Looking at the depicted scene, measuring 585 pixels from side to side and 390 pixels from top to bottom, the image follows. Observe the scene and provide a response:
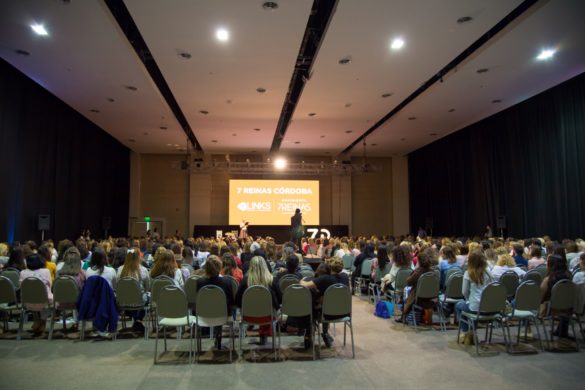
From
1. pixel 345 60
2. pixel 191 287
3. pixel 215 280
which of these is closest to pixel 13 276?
pixel 191 287

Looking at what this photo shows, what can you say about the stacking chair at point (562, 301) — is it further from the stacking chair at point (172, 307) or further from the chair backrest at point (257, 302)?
the stacking chair at point (172, 307)

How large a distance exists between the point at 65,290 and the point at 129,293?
32.0 inches

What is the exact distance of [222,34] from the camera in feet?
26.5

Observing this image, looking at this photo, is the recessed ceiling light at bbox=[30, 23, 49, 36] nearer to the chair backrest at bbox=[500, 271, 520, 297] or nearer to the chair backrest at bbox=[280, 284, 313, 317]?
the chair backrest at bbox=[280, 284, 313, 317]

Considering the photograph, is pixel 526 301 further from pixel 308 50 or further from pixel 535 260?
pixel 308 50

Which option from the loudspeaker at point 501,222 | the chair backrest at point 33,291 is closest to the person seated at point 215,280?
the chair backrest at point 33,291

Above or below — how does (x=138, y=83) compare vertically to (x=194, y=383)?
above

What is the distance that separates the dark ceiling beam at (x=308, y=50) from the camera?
26.1 feet

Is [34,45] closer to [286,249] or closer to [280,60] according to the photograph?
[280,60]

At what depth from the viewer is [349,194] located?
2180 cm

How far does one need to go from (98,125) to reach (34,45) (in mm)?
7112

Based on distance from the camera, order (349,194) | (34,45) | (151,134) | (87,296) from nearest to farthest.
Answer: (87,296) < (34,45) < (151,134) < (349,194)

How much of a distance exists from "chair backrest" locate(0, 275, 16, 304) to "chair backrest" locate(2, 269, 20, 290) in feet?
1.01

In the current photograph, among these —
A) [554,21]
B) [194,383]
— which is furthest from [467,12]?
[194,383]
